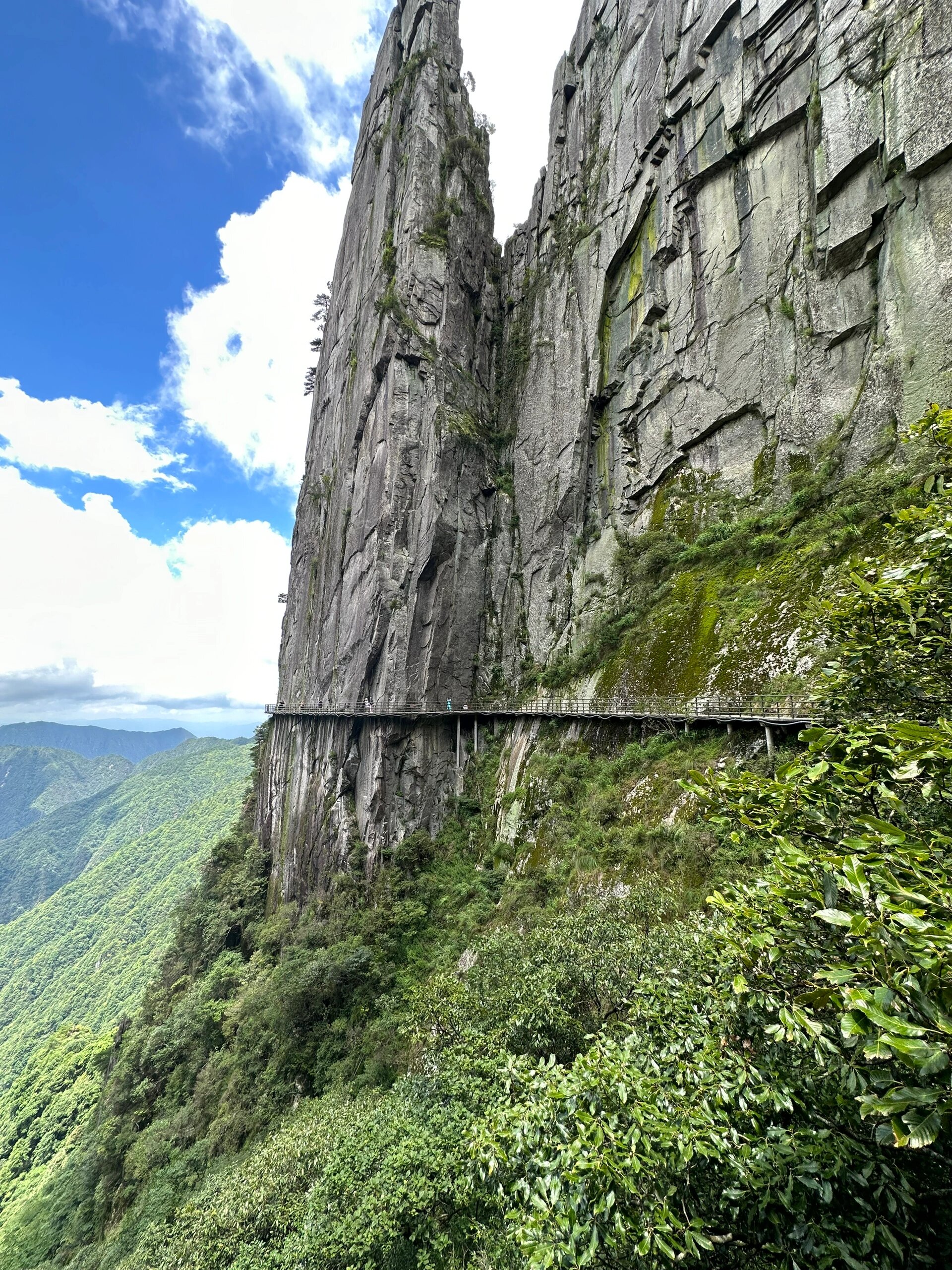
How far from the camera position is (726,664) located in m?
14.3

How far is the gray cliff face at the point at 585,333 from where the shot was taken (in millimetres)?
15367

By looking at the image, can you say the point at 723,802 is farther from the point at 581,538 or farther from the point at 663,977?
the point at 581,538

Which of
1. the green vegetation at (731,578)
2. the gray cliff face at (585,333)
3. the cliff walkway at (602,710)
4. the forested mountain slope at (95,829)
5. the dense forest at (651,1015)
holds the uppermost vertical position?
the gray cliff face at (585,333)

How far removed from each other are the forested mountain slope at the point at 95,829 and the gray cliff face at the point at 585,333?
11759 centimetres

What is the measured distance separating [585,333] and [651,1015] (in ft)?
101

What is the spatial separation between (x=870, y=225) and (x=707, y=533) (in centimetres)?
997

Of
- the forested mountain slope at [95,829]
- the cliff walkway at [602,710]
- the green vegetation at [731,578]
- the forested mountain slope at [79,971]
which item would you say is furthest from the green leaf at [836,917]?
the forested mountain slope at [95,829]

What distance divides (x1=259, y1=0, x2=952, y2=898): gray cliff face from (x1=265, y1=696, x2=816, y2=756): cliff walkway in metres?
1.05

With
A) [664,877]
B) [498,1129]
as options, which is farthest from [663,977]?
[664,877]

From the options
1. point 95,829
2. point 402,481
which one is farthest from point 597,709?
point 95,829

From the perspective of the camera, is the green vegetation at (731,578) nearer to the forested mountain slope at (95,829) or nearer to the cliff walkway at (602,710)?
the cliff walkway at (602,710)

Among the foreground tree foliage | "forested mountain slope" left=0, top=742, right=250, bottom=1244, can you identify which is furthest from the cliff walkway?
"forested mountain slope" left=0, top=742, right=250, bottom=1244

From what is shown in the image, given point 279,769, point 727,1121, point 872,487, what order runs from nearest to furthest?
point 727,1121
point 872,487
point 279,769

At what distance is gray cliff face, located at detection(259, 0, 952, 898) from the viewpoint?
50.4ft
